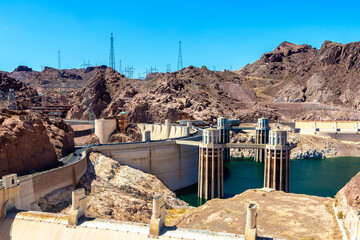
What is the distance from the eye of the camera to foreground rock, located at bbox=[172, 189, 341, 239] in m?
26.5

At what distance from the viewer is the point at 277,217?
100ft

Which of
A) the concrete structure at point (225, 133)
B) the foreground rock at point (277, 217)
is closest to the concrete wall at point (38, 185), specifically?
the foreground rock at point (277, 217)

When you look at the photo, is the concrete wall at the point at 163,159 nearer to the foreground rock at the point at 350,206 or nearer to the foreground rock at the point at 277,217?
the foreground rock at the point at 277,217

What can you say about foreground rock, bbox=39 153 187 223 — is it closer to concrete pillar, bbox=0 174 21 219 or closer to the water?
concrete pillar, bbox=0 174 21 219

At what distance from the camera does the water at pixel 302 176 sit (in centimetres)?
6800

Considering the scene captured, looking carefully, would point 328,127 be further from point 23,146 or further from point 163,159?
point 23,146

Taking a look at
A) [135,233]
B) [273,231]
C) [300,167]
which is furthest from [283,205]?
[300,167]

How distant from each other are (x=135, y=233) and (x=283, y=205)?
747 inches

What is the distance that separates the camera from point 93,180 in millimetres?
49000

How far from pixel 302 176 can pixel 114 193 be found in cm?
5762

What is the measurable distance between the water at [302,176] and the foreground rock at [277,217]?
26567mm

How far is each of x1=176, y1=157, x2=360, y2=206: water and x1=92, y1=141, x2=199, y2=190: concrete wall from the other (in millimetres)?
3243

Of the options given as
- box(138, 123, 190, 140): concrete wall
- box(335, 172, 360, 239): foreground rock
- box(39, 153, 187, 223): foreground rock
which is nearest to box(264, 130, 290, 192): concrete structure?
box(39, 153, 187, 223): foreground rock

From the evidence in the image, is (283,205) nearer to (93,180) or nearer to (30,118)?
(93,180)
